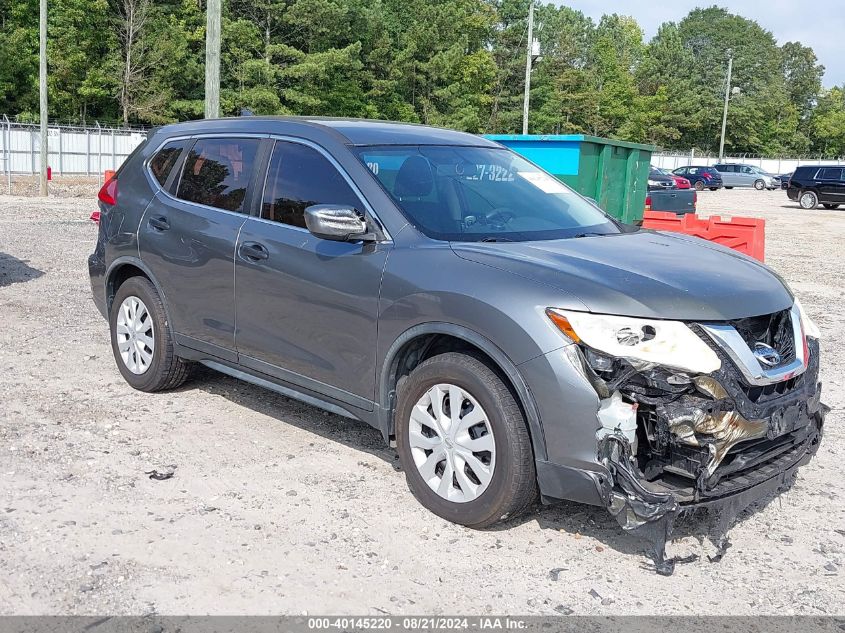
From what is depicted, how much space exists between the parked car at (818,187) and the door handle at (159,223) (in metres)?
33.5

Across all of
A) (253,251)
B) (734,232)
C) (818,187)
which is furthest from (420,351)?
(818,187)

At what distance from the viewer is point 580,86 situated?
8212 cm

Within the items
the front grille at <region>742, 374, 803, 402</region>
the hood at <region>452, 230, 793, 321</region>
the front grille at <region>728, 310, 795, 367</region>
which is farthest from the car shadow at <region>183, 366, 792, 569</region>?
the hood at <region>452, 230, 793, 321</region>

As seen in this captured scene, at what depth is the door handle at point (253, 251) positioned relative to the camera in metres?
5.04

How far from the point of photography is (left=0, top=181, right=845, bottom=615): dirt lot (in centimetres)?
360

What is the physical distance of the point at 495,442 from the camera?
3949 mm

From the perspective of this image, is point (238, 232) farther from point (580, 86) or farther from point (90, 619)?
point (580, 86)

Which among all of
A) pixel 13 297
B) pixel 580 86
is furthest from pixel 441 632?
pixel 580 86

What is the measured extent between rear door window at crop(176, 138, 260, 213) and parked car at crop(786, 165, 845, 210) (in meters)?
33.4

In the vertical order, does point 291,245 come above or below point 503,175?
below

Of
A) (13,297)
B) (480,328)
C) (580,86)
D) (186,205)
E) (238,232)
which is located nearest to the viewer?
(480,328)

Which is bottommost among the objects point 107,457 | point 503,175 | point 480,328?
point 107,457

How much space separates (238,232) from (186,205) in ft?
2.28

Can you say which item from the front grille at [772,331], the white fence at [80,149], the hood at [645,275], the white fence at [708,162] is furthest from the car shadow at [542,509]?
the white fence at [708,162]
